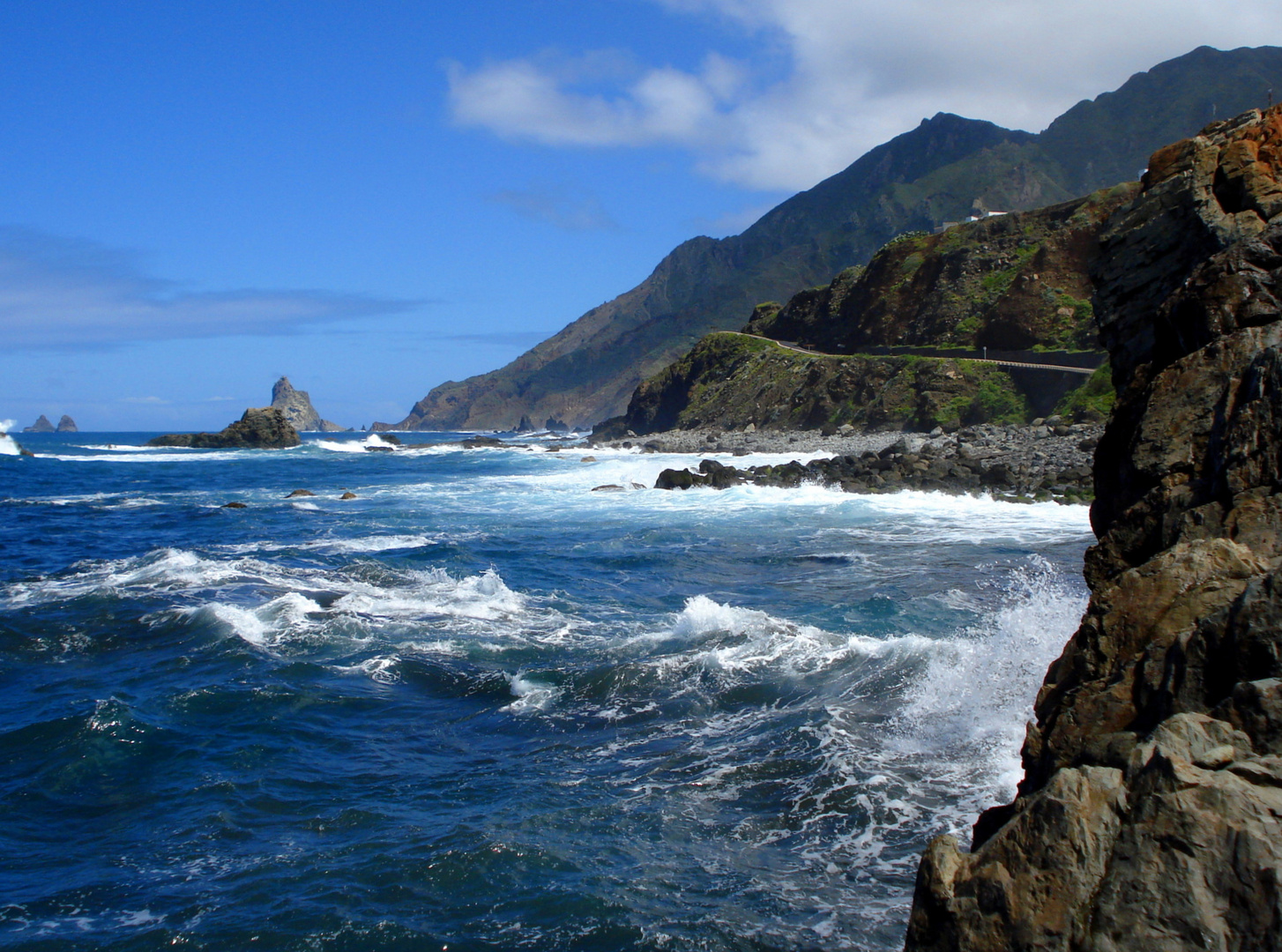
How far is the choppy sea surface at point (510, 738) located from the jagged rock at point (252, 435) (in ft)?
229

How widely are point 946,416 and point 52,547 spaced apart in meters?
39.8

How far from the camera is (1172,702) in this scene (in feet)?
13.9

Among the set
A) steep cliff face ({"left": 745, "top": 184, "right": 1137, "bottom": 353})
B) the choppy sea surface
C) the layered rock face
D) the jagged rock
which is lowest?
the choppy sea surface

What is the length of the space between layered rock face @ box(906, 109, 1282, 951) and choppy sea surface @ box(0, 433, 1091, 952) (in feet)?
6.14

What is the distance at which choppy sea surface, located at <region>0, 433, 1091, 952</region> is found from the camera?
237 inches

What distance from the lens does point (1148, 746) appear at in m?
3.81

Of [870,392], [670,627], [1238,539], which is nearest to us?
[1238,539]

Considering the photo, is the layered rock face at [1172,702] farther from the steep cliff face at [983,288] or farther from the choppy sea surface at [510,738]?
the steep cliff face at [983,288]

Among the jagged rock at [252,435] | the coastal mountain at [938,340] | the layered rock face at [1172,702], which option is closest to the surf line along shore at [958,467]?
the coastal mountain at [938,340]

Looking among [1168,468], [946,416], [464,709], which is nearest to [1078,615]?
[1168,468]

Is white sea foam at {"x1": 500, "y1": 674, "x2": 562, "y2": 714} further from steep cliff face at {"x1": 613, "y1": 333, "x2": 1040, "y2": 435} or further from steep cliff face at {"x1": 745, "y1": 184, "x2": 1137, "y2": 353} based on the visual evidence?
steep cliff face at {"x1": 745, "y1": 184, "x2": 1137, "y2": 353}

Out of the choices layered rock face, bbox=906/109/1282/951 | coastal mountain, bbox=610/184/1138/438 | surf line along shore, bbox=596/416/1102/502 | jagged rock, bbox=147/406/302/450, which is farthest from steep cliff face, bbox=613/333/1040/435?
layered rock face, bbox=906/109/1282/951

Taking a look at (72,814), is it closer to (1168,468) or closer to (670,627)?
(670,627)

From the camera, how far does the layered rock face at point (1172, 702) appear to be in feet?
11.1
